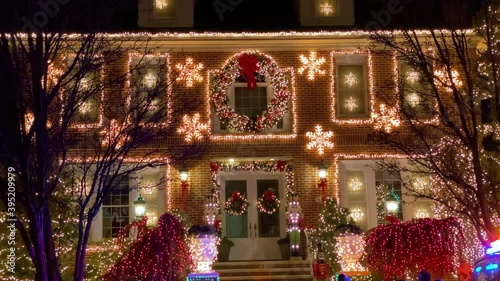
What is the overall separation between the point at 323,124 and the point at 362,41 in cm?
293

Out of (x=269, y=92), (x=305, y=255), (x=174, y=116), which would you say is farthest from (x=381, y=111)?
(x=174, y=116)

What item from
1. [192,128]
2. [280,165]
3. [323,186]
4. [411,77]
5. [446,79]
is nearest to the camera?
[446,79]

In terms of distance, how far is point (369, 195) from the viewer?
22.3m

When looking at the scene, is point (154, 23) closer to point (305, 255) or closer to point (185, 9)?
point (185, 9)

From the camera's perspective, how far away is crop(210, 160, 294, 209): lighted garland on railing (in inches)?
865

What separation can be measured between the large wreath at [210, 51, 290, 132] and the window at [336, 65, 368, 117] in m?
1.82

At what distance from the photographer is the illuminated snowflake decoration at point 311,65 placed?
22.4 m

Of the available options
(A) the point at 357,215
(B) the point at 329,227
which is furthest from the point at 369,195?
(B) the point at 329,227

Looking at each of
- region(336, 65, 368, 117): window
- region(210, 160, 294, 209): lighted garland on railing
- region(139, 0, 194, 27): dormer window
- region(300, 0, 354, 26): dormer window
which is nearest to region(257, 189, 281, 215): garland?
region(210, 160, 294, 209): lighted garland on railing

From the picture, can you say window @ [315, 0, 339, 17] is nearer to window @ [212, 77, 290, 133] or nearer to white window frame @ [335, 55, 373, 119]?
white window frame @ [335, 55, 373, 119]

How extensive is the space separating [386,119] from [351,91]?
4.76 feet

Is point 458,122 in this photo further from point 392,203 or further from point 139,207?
point 139,207

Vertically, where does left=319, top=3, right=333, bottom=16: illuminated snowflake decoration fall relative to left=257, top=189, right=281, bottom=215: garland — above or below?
above

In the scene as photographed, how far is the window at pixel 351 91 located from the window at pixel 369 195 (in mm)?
1658
